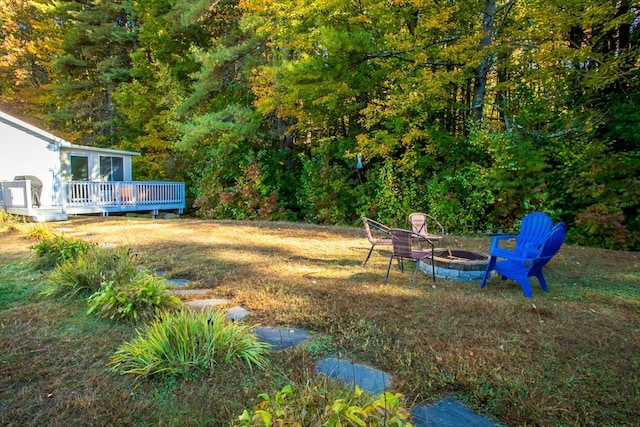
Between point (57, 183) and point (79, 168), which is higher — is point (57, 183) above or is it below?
below

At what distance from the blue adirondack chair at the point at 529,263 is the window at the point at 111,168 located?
14.4 metres

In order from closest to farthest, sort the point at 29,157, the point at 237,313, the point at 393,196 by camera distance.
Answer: the point at 237,313, the point at 393,196, the point at 29,157

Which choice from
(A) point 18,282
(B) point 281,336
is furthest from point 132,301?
(A) point 18,282

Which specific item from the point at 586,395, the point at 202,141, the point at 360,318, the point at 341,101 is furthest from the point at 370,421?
the point at 202,141

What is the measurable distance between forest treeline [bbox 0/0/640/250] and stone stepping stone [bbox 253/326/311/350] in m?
6.69

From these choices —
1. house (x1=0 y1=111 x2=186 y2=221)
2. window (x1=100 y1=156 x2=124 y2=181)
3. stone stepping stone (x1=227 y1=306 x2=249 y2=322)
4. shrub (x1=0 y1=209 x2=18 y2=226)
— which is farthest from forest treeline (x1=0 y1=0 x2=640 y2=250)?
stone stepping stone (x1=227 y1=306 x2=249 y2=322)

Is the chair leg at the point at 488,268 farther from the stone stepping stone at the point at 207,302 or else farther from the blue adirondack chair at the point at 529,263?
the stone stepping stone at the point at 207,302

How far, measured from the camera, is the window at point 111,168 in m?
14.1

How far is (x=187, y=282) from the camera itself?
4.29m

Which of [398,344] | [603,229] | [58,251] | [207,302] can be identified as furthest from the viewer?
[603,229]

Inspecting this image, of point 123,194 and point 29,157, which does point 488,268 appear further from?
point 29,157

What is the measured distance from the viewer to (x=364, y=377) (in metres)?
2.30

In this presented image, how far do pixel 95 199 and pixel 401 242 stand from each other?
11.5 m

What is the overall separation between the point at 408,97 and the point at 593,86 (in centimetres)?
369
